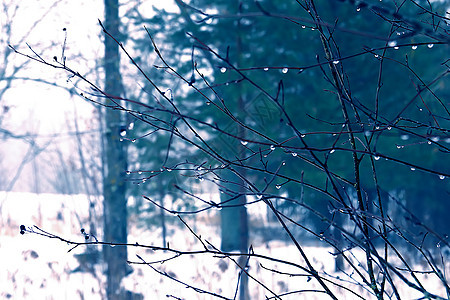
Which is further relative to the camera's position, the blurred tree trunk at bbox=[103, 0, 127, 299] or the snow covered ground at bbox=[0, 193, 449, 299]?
the blurred tree trunk at bbox=[103, 0, 127, 299]

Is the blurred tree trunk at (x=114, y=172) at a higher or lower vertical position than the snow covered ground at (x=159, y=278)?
higher

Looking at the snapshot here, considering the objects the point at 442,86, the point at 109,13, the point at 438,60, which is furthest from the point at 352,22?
the point at 109,13

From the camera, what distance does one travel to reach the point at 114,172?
898 cm

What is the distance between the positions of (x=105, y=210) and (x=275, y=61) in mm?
4513

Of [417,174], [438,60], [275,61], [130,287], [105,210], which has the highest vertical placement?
[438,60]

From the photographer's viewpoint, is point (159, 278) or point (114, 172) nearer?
point (159, 278)

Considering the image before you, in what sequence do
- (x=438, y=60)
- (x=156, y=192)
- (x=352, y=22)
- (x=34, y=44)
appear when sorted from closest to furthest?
(x=352, y=22) < (x=34, y=44) < (x=438, y=60) < (x=156, y=192)

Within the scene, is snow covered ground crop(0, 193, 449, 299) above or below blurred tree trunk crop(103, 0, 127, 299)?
below

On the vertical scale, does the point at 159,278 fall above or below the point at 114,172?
below

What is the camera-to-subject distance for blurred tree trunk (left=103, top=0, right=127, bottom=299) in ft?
28.4

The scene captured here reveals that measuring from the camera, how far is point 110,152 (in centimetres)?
901

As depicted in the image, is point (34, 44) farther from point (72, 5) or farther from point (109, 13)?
point (109, 13)

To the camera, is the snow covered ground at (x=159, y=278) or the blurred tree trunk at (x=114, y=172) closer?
the snow covered ground at (x=159, y=278)

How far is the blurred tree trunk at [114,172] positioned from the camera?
8.65 meters
